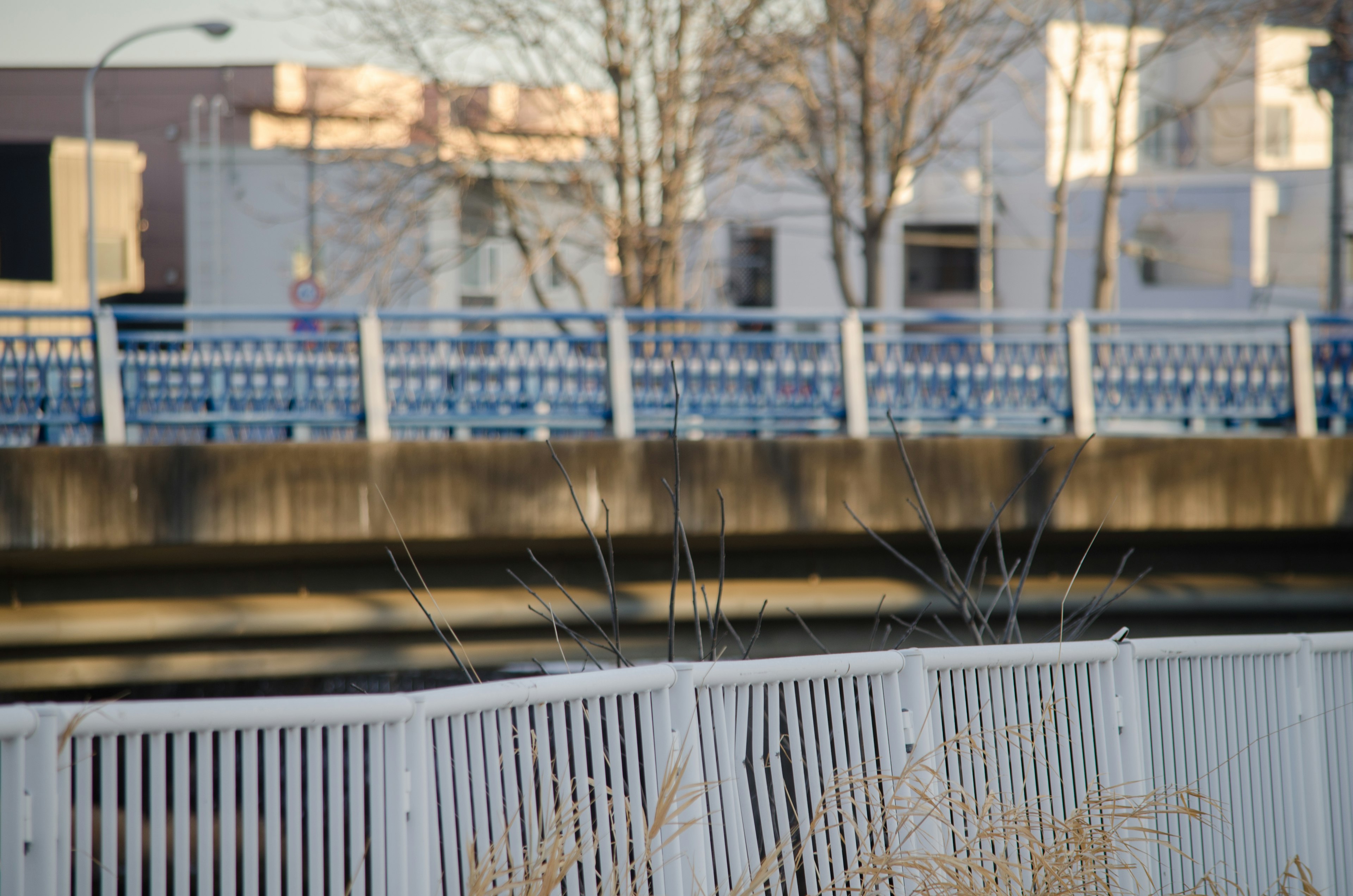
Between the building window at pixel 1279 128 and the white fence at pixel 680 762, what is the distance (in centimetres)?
3742

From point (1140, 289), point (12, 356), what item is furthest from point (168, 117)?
point (12, 356)

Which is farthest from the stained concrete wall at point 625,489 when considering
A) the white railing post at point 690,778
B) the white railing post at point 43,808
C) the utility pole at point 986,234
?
the utility pole at point 986,234

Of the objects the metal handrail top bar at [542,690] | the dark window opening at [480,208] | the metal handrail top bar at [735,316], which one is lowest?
the metal handrail top bar at [542,690]

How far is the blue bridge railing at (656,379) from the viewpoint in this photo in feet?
25.3

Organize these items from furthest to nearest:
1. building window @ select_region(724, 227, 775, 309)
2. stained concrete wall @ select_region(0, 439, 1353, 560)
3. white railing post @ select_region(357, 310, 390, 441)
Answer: building window @ select_region(724, 227, 775, 309)
white railing post @ select_region(357, 310, 390, 441)
stained concrete wall @ select_region(0, 439, 1353, 560)

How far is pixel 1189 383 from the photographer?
8633 millimetres

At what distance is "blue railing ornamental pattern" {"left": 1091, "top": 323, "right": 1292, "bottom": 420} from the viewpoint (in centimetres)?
862

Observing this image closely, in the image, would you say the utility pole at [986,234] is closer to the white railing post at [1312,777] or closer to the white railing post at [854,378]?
A: the white railing post at [854,378]

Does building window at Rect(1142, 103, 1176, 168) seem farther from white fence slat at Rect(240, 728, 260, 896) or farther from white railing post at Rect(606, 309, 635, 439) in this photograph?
white fence slat at Rect(240, 728, 260, 896)

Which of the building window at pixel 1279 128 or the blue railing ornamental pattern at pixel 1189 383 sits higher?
the building window at pixel 1279 128

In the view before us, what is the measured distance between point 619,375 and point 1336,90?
9659 millimetres

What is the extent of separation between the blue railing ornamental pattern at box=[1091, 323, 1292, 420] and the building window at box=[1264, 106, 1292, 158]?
3192 centimetres

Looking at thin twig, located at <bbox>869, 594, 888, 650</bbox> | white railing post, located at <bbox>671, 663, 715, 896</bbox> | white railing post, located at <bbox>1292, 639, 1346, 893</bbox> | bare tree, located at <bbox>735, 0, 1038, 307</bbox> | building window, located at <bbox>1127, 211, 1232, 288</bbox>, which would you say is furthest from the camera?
building window, located at <bbox>1127, 211, 1232, 288</bbox>

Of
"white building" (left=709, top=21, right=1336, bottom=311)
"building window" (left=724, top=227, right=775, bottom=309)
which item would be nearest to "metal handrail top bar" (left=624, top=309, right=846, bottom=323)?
"white building" (left=709, top=21, right=1336, bottom=311)
